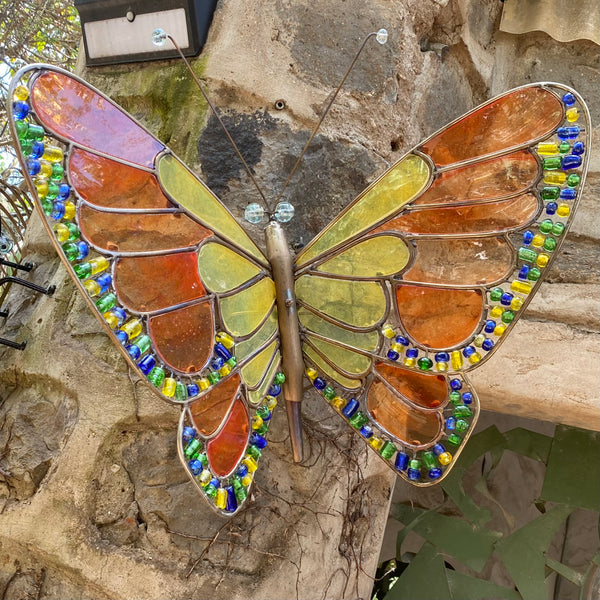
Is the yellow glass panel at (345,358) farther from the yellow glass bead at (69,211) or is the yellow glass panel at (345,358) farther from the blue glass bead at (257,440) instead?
the yellow glass bead at (69,211)

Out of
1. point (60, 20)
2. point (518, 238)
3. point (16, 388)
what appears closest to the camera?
point (16, 388)

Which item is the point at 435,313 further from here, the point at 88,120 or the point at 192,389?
the point at 88,120

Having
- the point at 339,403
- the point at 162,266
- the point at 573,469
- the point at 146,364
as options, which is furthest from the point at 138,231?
the point at 573,469

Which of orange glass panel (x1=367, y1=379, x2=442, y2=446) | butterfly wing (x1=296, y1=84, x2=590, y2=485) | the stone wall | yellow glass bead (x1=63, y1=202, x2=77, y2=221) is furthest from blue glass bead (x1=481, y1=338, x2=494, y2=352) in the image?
yellow glass bead (x1=63, y1=202, x2=77, y2=221)

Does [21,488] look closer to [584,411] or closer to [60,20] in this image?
[584,411]

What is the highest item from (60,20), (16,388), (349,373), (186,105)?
(60,20)

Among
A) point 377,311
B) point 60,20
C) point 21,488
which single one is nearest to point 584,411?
point 377,311
